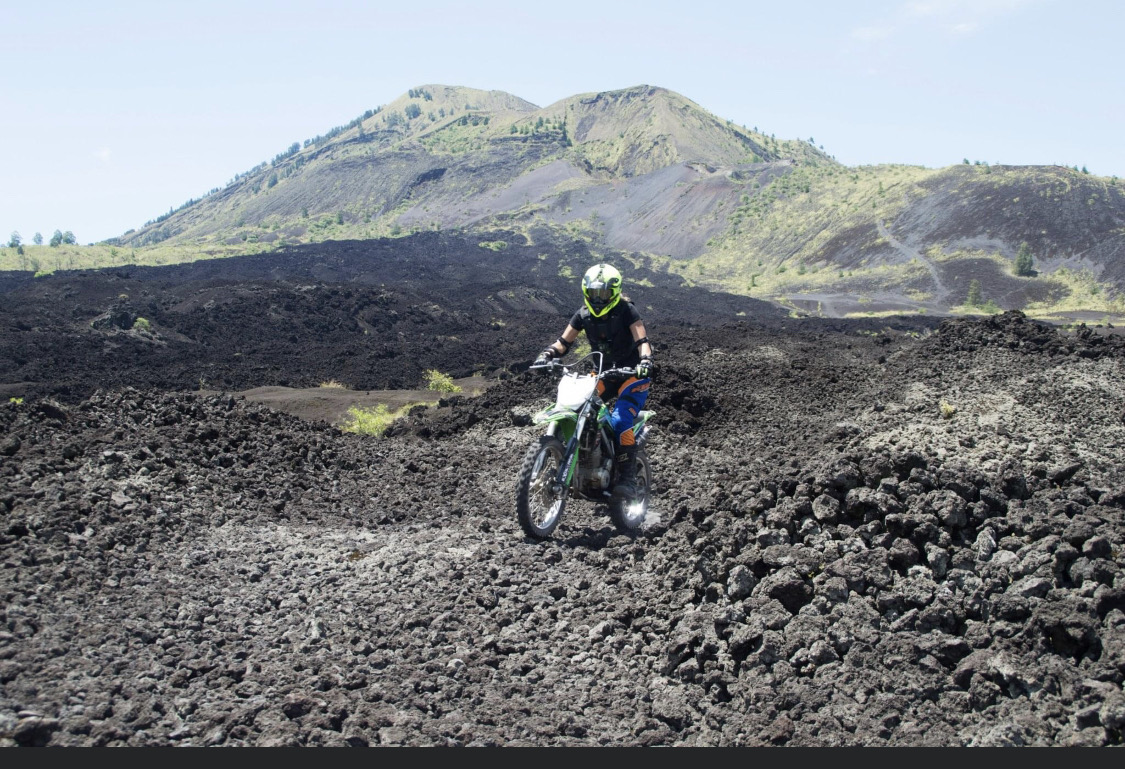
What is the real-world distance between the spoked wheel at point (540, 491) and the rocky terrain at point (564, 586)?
0.80 feet

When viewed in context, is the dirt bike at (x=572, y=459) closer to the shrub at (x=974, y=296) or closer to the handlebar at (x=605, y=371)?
the handlebar at (x=605, y=371)

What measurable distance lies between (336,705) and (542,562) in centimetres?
244

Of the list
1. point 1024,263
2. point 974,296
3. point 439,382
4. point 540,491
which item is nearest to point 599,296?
point 540,491

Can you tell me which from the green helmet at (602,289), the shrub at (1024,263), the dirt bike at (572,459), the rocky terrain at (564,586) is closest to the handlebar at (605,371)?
the dirt bike at (572,459)

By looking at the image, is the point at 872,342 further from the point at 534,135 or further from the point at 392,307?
the point at 534,135

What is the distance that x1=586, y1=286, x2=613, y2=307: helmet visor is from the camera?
659 cm

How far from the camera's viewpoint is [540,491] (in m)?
6.29

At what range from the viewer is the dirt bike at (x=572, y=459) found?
6.11 meters

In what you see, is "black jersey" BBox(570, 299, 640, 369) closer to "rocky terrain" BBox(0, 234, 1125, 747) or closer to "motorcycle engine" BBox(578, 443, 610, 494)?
"motorcycle engine" BBox(578, 443, 610, 494)

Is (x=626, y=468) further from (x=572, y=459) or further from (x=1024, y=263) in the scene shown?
(x=1024, y=263)

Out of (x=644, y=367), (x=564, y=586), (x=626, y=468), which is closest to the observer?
(x=564, y=586)

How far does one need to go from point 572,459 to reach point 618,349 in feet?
3.89

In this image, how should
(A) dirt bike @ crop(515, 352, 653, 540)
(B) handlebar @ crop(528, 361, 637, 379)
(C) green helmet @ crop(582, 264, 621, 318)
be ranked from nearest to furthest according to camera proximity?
(A) dirt bike @ crop(515, 352, 653, 540), (B) handlebar @ crop(528, 361, 637, 379), (C) green helmet @ crop(582, 264, 621, 318)

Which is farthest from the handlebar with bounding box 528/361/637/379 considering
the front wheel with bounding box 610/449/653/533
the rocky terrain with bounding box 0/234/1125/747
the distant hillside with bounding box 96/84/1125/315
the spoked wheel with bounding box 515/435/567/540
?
the distant hillside with bounding box 96/84/1125/315
